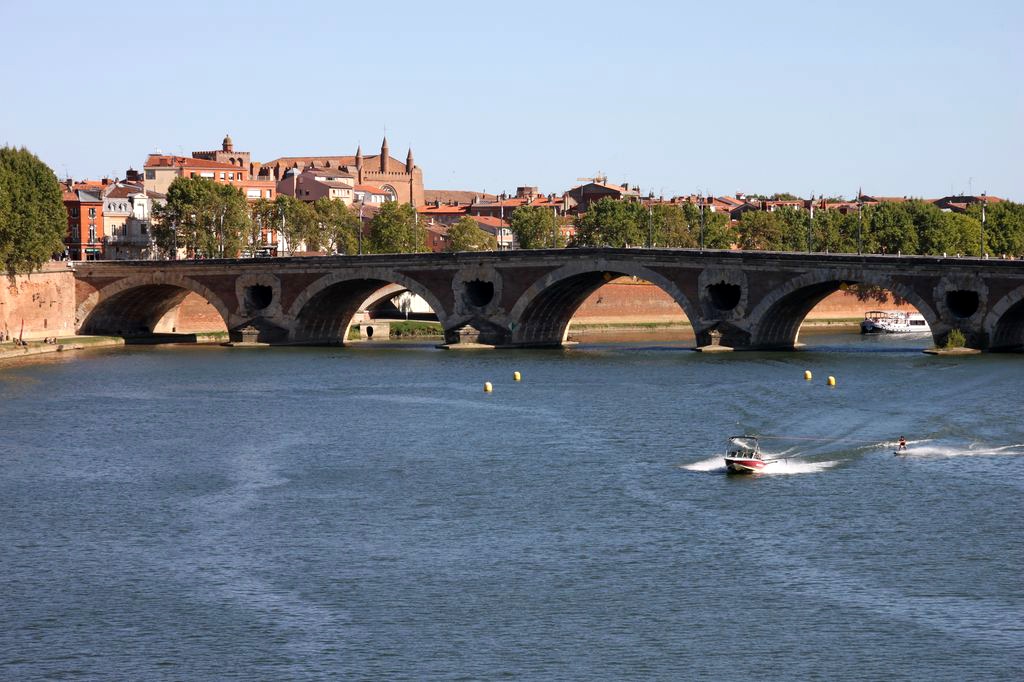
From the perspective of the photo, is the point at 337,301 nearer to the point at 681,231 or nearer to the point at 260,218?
the point at 260,218

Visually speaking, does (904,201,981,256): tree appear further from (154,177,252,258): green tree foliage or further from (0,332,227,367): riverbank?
(0,332,227,367): riverbank

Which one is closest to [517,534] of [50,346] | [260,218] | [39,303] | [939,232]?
[50,346]

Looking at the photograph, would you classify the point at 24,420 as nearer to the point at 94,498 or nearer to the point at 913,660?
the point at 94,498

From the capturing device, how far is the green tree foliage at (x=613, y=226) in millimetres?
162625

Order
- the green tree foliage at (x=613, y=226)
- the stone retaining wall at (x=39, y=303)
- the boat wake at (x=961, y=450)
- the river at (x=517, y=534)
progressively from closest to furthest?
the river at (x=517, y=534)
the boat wake at (x=961, y=450)
the stone retaining wall at (x=39, y=303)
the green tree foliage at (x=613, y=226)

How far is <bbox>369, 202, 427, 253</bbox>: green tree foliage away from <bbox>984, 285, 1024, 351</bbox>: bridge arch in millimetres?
78229

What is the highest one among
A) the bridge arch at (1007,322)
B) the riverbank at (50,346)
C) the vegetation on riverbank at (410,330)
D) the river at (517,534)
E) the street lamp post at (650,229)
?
the street lamp post at (650,229)

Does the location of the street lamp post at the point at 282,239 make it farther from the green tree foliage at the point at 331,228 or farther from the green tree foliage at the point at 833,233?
the green tree foliage at the point at 833,233

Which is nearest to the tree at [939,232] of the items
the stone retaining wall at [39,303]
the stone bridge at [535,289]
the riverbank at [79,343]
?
the stone bridge at [535,289]

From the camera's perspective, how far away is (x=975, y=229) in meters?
168

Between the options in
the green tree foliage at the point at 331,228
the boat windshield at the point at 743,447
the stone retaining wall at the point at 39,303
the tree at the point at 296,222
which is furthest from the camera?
the green tree foliage at the point at 331,228

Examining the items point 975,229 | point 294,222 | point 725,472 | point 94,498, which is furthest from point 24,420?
point 975,229

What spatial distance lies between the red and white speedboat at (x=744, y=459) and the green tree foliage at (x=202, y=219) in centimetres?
9101

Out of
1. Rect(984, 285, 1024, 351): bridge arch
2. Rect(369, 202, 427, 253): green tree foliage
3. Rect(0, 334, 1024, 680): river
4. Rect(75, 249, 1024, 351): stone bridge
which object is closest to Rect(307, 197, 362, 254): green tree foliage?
Rect(369, 202, 427, 253): green tree foliage
